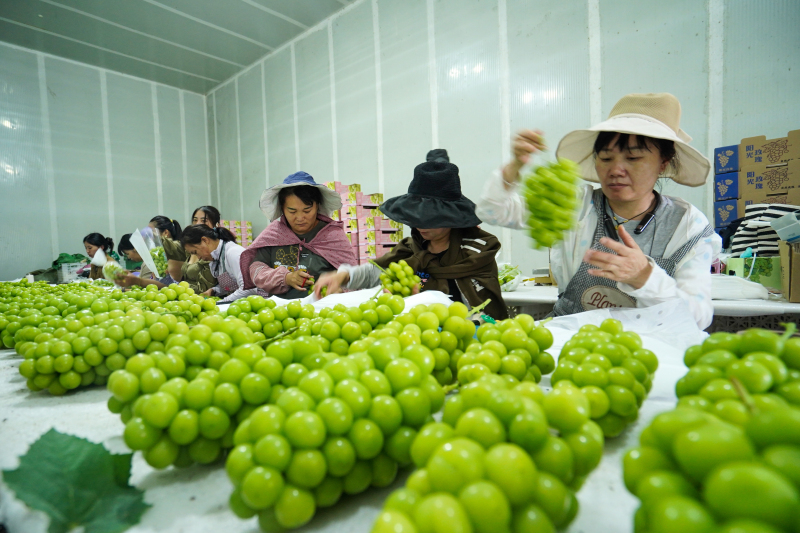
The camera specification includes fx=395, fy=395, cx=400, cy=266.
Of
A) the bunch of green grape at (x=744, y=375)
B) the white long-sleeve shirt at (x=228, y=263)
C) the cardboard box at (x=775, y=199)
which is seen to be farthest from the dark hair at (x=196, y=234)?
the cardboard box at (x=775, y=199)

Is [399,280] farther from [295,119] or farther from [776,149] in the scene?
[295,119]

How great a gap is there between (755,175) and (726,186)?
0.21 metres

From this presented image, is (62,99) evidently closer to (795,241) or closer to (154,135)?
(154,135)

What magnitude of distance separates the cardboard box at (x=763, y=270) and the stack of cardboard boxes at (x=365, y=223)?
372 cm

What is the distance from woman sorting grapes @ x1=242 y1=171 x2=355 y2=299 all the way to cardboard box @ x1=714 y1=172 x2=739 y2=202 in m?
2.87

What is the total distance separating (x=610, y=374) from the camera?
560 millimetres

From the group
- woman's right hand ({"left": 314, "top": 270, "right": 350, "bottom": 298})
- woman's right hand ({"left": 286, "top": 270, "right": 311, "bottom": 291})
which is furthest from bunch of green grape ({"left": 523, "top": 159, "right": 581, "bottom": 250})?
woman's right hand ({"left": 286, "top": 270, "right": 311, "bottom": 291})

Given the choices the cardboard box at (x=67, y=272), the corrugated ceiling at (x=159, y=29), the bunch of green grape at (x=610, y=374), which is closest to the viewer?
the bunch of green grape at (x=610, y=374)

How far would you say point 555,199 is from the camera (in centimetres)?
101

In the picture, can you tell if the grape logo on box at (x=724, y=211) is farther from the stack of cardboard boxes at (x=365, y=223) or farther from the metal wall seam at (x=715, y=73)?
the stack of cardboard boxes at (x=365, y=223)

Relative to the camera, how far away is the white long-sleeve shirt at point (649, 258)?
1255mm

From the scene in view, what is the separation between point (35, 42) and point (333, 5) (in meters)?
5.11

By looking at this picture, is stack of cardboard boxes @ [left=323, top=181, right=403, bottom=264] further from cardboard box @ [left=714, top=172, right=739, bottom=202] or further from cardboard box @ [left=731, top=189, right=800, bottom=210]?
cardboard box @ [left=731, top=189, right=800, bottom=210]

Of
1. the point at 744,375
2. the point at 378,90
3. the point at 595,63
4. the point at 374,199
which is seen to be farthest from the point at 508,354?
the point at 378,90
